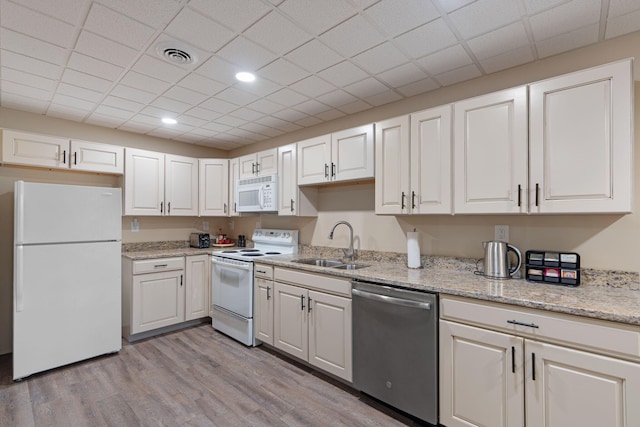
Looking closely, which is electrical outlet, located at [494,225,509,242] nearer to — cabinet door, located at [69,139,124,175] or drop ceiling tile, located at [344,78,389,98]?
drop ceiling tile, located at [344,78,389,98]

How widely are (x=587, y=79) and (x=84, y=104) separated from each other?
3919 millimetres

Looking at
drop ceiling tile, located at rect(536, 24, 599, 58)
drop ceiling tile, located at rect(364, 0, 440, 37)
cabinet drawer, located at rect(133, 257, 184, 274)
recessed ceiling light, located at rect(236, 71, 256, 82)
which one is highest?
drop ceiling tile, located at rect(364, 0, 440, 37)

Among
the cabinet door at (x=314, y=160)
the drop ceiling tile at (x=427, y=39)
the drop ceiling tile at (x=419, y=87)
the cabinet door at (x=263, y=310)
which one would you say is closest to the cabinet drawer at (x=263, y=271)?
the cabinet door at (x=263, y=310)

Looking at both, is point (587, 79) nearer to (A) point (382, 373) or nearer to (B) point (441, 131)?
(B) point (441, 131)

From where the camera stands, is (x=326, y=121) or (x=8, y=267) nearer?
(x=8, y=267)

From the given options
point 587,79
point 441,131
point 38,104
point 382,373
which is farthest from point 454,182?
point 38,104

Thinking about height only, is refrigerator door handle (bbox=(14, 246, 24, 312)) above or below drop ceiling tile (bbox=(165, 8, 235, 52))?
below

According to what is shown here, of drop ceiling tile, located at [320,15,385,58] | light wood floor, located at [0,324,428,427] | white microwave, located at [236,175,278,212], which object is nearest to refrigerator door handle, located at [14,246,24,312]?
light wood floor, located at [0,324,428,427]

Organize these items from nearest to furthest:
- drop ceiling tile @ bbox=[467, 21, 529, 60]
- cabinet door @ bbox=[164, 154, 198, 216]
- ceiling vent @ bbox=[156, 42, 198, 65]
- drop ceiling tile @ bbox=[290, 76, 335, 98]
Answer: drop ceiling tile @ bbox=[467, 21, 529, 60], ceiling vent @ bbox=[156, 42, 198, 65], drop ceiling tile @ bbox=[290, 76, 335, 98], cabinet door @ bbox=[164, 154, 198, 216]

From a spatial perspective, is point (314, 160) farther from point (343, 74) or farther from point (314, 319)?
point (314, 319)

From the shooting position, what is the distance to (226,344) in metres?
3.30

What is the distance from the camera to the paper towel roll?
2.55m

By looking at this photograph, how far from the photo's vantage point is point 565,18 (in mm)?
1711

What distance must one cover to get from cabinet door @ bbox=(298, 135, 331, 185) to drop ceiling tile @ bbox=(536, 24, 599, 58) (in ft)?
5.59
